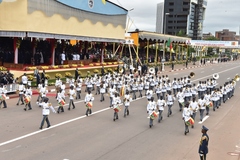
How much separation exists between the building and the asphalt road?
130395mm

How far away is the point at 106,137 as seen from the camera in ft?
45.9

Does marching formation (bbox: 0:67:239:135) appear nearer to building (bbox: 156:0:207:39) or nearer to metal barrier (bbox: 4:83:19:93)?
metal barrier (bbox: 4:83:19:93)

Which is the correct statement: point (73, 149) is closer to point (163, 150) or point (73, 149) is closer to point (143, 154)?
point (143, 154)

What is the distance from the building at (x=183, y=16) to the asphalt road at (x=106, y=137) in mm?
130395

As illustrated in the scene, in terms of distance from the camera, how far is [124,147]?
12.7 metres

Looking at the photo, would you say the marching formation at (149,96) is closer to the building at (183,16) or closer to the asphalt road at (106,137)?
the asphalt road at (106,137)

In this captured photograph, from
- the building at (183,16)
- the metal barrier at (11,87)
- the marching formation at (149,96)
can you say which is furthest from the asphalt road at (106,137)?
the building at (183,16)

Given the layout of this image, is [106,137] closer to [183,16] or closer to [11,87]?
[11,87]

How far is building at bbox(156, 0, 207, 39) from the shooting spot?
148m

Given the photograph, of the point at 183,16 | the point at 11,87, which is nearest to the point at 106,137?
the point at 11,87

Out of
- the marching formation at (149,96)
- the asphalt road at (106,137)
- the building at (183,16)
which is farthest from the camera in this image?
the building at (183,16)

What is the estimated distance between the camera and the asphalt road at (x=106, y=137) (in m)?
11.8

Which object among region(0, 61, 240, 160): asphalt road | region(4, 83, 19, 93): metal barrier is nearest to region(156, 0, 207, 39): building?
region(4, 83, 19, 93): metal barrier

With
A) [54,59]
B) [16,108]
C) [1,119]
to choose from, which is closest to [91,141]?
[1,119]
